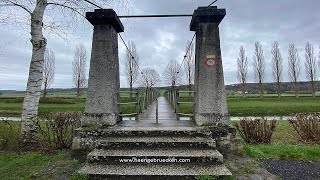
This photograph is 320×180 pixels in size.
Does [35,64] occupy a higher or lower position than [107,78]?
higher

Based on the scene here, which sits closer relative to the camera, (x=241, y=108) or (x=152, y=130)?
(x=152, y=130)

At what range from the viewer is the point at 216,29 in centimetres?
659

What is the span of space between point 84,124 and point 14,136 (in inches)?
112

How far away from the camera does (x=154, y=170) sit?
14.9 feet

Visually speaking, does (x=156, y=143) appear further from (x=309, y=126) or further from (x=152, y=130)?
(x=309, y=126)

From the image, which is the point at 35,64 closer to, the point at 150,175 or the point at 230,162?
the point at 150,175

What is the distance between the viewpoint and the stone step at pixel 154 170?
4406 mm

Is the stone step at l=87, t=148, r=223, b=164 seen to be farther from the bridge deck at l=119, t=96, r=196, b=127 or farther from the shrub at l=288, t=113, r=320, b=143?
the shrub at l=288, t=113, r=320, b=143

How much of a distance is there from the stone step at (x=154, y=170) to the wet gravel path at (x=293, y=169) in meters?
1.16

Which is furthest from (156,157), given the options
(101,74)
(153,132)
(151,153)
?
(101,74)

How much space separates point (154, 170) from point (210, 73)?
2960 mm

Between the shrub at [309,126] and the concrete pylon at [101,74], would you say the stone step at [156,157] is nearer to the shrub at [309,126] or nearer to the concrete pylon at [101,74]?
the concrete pylon at [101,74]

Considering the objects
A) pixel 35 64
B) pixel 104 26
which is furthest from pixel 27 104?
pixel 104 26

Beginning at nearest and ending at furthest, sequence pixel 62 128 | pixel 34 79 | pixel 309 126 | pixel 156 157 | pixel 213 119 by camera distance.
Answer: pixel 156 157
pixel 213 119
pixel 62 128
pixel 34 79
pixel 309 126
